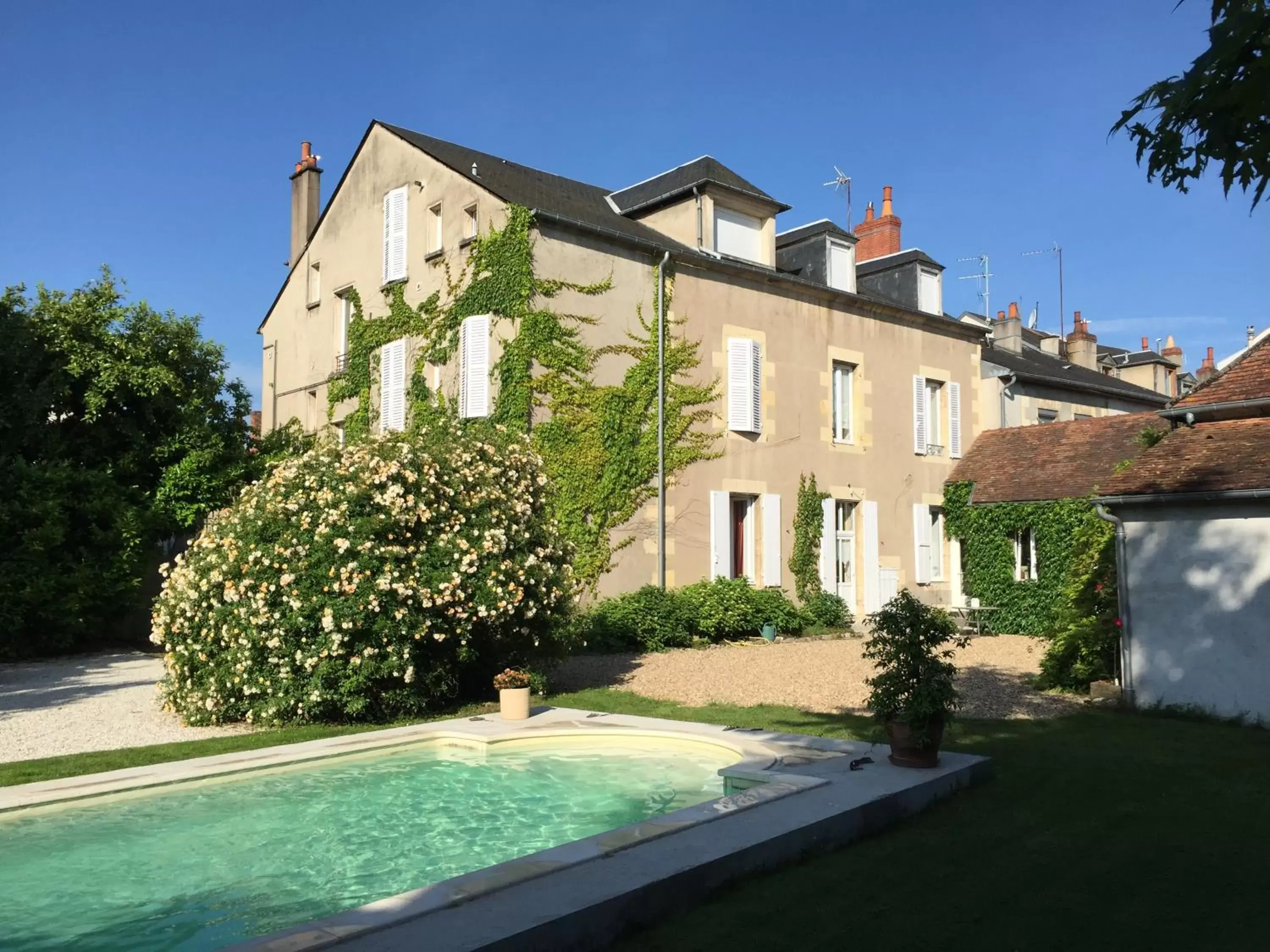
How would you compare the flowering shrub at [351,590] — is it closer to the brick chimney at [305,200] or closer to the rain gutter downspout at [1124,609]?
the rain gutter downspout at [1124,609]

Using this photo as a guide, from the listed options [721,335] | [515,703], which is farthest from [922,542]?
[515,703]

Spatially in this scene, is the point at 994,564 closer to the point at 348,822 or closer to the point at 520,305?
the point at 520,305

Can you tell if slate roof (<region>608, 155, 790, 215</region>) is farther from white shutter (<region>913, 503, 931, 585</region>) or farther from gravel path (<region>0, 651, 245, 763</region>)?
gravel path (<region>0, 651, 245, 763</region>)

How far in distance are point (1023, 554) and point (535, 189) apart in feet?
38.7

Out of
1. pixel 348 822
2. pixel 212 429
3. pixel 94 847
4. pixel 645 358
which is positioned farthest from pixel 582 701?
pixel 212 429

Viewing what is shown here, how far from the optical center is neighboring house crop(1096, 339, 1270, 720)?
9289 millimetres

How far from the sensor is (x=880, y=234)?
86.7 ft

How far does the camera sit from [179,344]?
1755 centimetres

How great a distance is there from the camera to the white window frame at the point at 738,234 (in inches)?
760

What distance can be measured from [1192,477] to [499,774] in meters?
7.35

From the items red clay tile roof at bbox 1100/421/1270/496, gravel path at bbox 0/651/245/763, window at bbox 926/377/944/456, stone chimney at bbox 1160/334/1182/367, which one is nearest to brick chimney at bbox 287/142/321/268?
gravel path at bbox 0/651/245/763

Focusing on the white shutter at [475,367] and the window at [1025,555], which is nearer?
the white shutter at [475,367]

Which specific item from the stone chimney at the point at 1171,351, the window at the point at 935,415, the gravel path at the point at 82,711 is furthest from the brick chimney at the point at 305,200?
the stone chimney at the point at 1171,351

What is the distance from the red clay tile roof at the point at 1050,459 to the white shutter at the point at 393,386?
1192 cm
